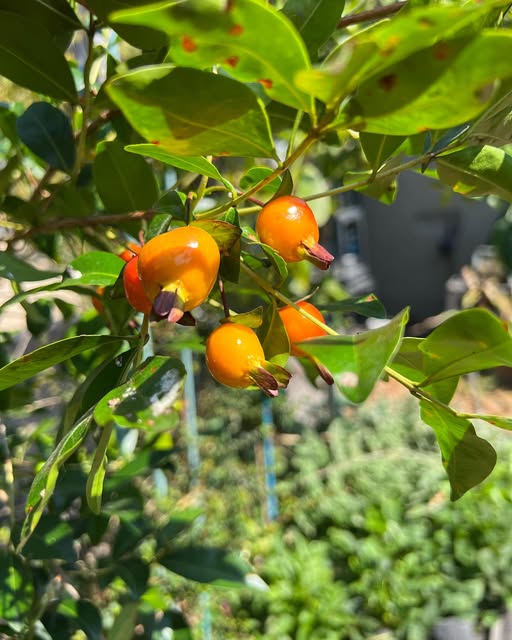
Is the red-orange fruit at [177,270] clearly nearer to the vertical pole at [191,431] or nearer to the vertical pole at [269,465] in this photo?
the vertical pole at [191,431]

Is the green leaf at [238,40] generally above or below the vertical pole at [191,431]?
above

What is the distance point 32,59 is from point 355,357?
0.41 metres

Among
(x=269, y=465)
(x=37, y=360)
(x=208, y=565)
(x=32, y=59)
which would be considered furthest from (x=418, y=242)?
(x=37, y=360)

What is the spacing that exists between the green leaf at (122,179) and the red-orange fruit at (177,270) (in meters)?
0.24

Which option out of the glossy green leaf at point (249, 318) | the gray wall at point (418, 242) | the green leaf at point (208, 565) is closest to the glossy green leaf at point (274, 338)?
the glossy green leaf at point (249, 318)

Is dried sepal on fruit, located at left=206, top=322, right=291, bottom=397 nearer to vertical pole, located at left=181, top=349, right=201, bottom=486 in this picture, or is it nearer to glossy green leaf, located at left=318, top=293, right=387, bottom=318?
glossy green leaf, located at left=318, top=293, right=387, bottom=318

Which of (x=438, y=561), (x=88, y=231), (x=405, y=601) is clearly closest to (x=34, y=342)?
(x=88, y=231)

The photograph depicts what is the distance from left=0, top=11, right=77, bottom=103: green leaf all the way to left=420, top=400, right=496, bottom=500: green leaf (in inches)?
17.2

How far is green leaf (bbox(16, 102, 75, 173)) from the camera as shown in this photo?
2.06 feet

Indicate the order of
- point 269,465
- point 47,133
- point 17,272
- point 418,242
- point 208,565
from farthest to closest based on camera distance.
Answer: point 418,242, point 269,465, point 208,565, point 47,133, point 17,272

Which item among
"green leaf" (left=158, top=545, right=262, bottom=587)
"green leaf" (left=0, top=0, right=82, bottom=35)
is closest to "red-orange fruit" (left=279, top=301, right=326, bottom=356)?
"green leaf" (left=0, top=0, right=82, bottom=35)

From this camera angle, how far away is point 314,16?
42cm

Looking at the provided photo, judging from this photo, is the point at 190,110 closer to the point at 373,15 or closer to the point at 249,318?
the point at 249,318

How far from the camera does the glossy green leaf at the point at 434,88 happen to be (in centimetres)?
25
